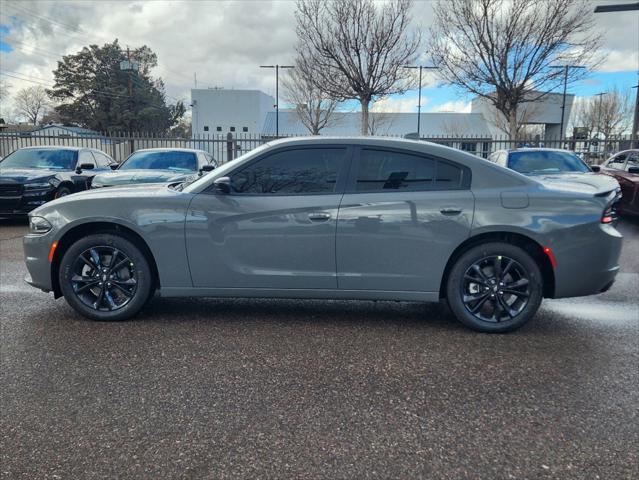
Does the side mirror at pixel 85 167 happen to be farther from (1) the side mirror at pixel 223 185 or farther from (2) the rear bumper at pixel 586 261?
(2) the rear bumper at pixel 586 261

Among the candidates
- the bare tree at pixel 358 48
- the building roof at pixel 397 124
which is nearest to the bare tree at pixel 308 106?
the building roof at pixel 397 124

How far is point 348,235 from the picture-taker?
14.0 ft

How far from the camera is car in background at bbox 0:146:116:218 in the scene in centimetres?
1012

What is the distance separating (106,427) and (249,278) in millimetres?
1823

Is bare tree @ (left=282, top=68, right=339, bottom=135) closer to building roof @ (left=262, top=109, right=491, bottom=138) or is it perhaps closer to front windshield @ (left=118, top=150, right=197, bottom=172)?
building roof @ (left=262, top=109, right=491, bottom=138)

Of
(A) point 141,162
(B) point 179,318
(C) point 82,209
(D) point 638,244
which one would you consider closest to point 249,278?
(B) point 179,318

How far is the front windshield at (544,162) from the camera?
31.4 ft

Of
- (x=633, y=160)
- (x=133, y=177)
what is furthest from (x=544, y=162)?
(x=133, y=177)

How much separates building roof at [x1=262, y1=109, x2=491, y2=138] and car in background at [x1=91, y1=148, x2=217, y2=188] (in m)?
26.3

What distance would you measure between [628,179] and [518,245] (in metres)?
8.28

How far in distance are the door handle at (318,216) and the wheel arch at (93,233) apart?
1.44 meters

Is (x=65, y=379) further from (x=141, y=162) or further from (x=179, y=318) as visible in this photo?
(x=141, y=162)

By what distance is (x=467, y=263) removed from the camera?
427 centimetres

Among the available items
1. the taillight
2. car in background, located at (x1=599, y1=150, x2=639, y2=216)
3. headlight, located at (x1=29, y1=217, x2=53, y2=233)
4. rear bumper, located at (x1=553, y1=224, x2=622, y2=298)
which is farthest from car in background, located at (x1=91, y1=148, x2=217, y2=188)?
car in background, located at (x1=599, y1=150, x2=639, y2=216)
